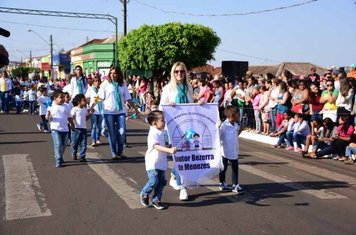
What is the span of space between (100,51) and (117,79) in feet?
166

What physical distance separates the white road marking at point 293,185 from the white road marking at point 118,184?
259 centimetres

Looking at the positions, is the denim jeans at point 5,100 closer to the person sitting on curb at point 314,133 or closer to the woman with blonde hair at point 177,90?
the person sitting on curb at point 314,133

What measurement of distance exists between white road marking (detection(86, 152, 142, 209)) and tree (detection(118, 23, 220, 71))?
25.2 metres

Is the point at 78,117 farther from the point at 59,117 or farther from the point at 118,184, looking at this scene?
the point at 118,184

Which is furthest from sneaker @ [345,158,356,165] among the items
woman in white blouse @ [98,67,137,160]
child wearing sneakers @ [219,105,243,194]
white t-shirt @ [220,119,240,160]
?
woman in white blouse @ [98,67,137,160]

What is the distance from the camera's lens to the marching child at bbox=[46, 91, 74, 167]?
9.45 meters

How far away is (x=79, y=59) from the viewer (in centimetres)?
6756

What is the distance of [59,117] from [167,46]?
25.6m

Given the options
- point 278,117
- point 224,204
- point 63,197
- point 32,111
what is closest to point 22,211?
point 63,197

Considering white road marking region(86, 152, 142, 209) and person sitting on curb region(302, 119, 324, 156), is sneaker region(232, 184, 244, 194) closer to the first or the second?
white road marking region(86, 152, 142, 209)

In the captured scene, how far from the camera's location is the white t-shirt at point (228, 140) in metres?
7.32

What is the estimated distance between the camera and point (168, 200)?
6.83m

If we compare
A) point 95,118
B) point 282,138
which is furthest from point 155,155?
point 282,138

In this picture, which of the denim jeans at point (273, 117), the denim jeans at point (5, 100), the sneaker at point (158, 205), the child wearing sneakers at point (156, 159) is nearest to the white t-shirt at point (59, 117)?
the child wearing sneakers at point (156, 159)
